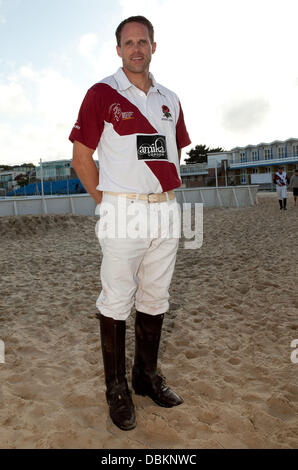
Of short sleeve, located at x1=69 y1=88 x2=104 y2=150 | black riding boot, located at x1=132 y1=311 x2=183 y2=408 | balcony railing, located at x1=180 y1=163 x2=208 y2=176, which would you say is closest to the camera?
short sleeve, located at x1=69 y1=88 x2=104 y2=150

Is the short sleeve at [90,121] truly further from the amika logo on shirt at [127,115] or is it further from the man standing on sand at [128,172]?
the amika logo on shirt at [127,115]

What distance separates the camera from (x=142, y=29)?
218cm

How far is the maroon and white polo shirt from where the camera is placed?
6.88 ft

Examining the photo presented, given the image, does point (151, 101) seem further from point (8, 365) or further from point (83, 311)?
point (83, 311)

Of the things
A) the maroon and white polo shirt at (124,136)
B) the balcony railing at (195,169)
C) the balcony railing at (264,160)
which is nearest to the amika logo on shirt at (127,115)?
the maroon and white polo shirt at (124,136)

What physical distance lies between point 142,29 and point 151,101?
39cm

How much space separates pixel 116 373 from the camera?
7.58 ft

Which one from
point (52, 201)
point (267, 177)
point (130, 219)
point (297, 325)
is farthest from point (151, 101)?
point (267, 177)

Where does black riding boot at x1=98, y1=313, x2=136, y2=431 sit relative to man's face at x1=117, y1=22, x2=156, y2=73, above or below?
below

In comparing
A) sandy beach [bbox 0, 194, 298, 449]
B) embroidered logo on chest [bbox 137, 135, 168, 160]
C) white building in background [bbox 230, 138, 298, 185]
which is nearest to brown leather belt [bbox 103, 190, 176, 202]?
embroidered logo on chest [bbox 137, 135, 168, 160]

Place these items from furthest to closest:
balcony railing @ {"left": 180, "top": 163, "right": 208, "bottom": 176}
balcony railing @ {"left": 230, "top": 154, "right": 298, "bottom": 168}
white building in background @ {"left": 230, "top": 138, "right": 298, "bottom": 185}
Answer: balcony railing @ {"left": 180, "top": 163, "right": 208, "bottom": 176} → balcony railing @ {"left": 230, "top": 154, "right": 298, "bottom": 168} → white building in background @ {"left": 230, "top": 138, "right": 298, "bottom": 185}

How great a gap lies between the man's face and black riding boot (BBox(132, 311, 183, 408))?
4.81 ft

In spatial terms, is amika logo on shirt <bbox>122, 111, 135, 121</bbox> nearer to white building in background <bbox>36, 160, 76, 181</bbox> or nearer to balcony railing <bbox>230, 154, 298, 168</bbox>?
white building in background <bbox>36, 160, 76, 181</bbox>

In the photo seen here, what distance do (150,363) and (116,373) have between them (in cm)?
26
